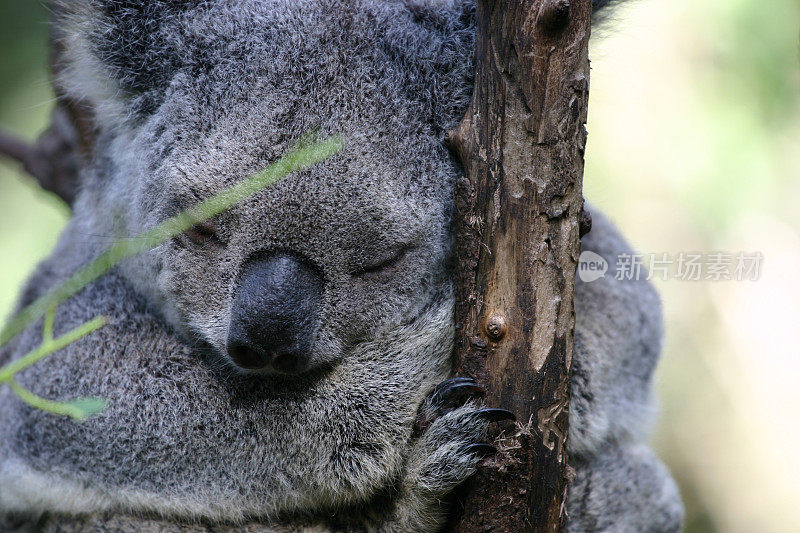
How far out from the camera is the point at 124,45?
2.29 meters

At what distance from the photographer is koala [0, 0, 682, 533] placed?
1999mm

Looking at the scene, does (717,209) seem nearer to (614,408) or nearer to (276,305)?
(614,408)

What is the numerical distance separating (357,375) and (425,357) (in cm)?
20

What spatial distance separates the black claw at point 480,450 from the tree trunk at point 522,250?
0.07ft

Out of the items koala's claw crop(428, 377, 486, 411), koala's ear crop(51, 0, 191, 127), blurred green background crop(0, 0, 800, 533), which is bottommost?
blurred green background crop(0, 0, 800, 533)

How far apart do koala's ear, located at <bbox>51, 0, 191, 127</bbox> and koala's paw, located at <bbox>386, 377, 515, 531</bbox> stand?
4.12ft

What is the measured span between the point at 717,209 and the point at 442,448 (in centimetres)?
335

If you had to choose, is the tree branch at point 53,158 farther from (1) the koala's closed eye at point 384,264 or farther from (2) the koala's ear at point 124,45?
(1) the koala's closed eye at point 384,264

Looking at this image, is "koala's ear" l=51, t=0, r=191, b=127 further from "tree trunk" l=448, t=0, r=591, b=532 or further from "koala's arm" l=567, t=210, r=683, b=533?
"koala's arm" l=567, t=210, r=683, b=533

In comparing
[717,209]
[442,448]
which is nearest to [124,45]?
[442,448]

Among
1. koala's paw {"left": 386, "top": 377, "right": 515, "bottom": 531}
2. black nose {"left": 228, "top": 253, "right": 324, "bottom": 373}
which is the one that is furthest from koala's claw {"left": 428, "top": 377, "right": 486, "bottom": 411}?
black nose {"left": 228, "top": 253, "right": 324, "bottom": 373}

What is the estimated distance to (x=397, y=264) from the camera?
209cm

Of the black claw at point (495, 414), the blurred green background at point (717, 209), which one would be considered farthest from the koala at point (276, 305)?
the blurred green background at point (717, 209)

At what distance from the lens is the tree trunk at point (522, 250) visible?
184 cm
